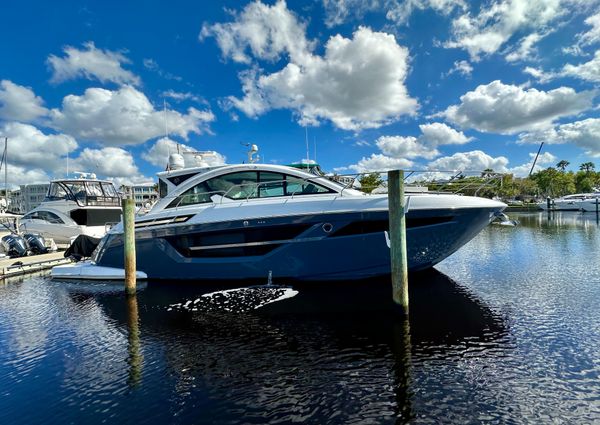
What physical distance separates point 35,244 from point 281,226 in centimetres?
1514

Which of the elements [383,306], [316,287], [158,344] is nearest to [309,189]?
[316,287]

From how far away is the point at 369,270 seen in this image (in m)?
8.72

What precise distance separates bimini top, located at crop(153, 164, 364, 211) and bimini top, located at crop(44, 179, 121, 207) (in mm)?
12974

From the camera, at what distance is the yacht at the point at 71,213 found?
19594 millimetres

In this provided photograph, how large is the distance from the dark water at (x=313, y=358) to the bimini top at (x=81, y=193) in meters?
12.3

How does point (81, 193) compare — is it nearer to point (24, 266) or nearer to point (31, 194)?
point (24, 266)

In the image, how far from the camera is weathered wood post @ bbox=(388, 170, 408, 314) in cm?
659

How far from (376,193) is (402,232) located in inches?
89.0

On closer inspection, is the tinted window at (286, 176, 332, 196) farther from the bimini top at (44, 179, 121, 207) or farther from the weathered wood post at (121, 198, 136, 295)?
the bimini top at (44, 179, 121, 207)

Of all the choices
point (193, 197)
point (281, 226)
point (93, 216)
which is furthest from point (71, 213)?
point (281, 226)

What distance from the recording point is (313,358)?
5.14 meters

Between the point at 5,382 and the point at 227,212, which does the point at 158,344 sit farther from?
the point at 227,212

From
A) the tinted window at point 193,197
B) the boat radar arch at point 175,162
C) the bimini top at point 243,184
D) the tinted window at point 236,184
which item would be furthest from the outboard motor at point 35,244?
the tinted window at point 236,184

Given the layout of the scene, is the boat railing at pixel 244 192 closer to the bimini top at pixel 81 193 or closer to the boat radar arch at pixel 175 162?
the boat radar arch at pixel 175 162
